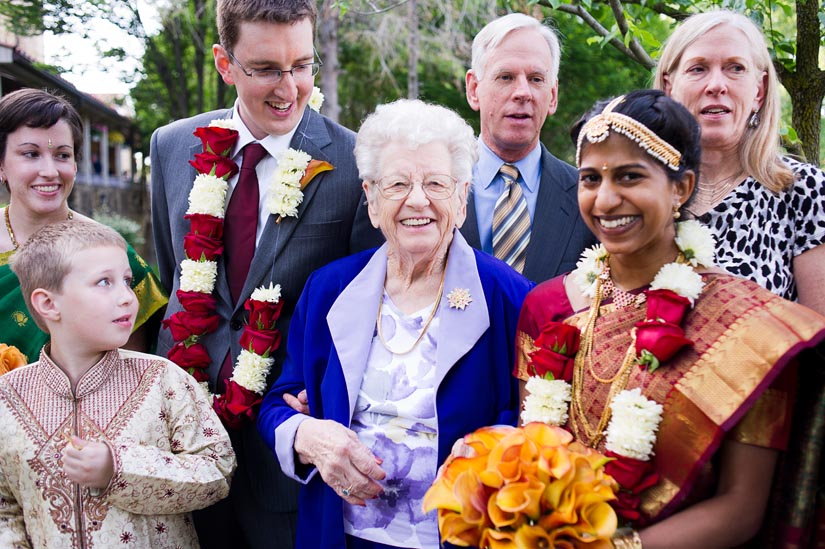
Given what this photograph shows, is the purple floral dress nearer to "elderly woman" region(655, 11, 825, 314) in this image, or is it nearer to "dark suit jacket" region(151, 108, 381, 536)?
"dark suit jacket" region(151, 108, 381, 536)

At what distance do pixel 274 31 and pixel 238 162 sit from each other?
657 mm

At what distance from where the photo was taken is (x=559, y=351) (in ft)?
7.96

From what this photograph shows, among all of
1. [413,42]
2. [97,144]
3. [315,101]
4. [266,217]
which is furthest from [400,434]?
[97,144]

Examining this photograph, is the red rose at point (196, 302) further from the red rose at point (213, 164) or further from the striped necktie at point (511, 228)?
the striped necktie at point (511, 228)

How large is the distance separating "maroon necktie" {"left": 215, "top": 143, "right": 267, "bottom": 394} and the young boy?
59 cm

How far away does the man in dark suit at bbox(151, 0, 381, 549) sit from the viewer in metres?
3.38

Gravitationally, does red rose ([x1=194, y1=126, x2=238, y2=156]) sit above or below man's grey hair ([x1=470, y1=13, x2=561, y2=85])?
below

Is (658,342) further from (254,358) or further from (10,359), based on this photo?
(10,359)

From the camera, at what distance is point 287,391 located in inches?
123

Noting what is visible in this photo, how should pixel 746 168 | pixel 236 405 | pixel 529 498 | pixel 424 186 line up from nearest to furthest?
pixel 529 498
pixel 424 186
pixel 746 168
pixel 236 405

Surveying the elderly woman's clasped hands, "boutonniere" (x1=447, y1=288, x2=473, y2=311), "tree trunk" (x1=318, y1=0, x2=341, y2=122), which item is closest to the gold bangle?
the elderly woman's clasped hands

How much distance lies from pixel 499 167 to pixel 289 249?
3.81ft

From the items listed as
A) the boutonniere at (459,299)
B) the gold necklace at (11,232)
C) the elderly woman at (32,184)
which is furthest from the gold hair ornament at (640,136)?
the gold necklace at (11,232)

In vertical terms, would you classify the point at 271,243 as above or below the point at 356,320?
above
